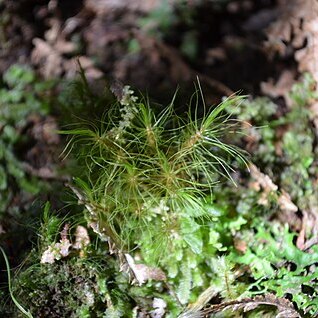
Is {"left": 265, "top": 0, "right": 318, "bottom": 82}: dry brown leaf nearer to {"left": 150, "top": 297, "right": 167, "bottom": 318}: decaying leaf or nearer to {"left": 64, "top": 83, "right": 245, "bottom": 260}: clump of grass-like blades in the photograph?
{"left": 64, "top": 83, "right": 245, "bottom": 260}: clump of grass-like blades

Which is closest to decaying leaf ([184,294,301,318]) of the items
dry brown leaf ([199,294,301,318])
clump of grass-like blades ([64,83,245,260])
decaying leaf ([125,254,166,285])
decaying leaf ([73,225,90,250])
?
dry brown leaf ([199,294,301,318])

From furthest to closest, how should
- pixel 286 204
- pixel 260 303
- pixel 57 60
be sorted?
pixel 57 60
pixel 286 204
pixel 260 303

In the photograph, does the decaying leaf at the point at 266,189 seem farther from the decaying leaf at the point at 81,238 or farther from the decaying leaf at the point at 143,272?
the decaying leaf at the point at 81,238

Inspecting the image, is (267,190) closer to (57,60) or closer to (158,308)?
(158,308)

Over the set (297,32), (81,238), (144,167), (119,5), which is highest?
(119,5)

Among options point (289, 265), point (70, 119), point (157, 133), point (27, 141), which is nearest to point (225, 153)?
point (157, 133)

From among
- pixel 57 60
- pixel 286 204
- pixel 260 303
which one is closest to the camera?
pixel 260 303

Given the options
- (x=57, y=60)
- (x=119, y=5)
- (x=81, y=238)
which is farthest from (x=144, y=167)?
(x=119, y=5)

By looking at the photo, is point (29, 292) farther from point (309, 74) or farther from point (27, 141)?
point (309, 74)

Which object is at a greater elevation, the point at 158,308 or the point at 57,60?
the point at 57,60
